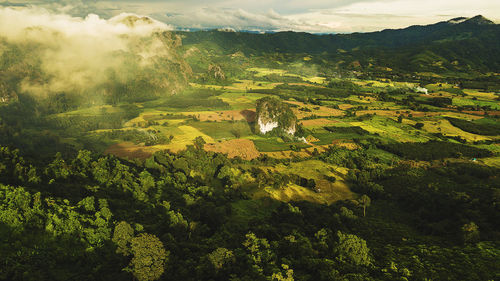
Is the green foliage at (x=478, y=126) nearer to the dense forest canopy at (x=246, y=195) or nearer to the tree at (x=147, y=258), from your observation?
the dense forest canopy at (x=246, y=195)

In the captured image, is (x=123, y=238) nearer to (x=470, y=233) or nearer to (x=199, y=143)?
(x=470, y=233)

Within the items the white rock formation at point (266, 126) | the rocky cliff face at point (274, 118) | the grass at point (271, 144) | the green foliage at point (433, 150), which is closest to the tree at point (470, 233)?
the green foliage at point (433, 150)

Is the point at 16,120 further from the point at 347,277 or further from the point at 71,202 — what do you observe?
the point at 347,277

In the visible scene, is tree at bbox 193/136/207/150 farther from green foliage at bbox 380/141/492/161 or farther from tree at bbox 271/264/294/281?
tree at bbox 271/264/294/281

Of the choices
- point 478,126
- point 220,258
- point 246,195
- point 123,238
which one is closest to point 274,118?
point 246,195

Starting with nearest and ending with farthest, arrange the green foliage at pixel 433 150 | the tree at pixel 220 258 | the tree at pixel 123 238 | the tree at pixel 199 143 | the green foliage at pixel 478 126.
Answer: the tree at pixel 220 258
the tree at pixel 123 238
the green foliage at pixel 433 150
the tree at pixel 199 143
the green foliage at pixel 478 126

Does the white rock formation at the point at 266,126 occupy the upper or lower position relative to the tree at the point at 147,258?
lower

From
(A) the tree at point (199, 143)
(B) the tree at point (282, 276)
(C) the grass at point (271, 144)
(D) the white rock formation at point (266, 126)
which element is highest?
(B) the tree at point (282, 276)
